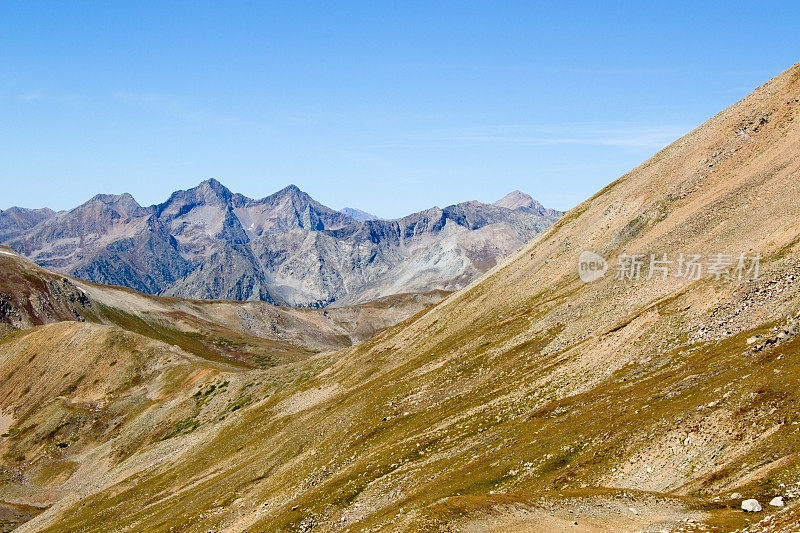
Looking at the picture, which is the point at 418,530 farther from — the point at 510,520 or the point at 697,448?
the point at 697,448

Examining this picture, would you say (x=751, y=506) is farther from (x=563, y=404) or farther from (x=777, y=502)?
(x=563, y=404)

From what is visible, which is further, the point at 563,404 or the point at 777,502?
the point at 563,404

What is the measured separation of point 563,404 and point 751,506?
87.5ft

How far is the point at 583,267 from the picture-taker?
9712 centimetres

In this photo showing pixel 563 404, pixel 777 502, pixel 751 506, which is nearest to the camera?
pixel 777 502

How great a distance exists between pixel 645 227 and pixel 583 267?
35.6 ft

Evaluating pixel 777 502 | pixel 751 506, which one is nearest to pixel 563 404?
pixel 751 506

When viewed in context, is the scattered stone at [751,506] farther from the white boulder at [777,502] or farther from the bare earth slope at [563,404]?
the bare earth slope at [563,404]

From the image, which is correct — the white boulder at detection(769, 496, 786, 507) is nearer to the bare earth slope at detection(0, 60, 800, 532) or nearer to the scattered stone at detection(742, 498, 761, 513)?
the scattered stone at detection(742, 498, 761, 513)

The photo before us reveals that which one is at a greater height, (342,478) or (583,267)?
(583,267)

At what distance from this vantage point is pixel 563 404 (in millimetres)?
57219

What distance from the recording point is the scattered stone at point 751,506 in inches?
1198

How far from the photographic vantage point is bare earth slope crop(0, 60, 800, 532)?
3716 centimetres

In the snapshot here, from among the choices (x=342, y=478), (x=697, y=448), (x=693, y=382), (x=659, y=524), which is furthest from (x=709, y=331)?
(x=342, y=478)
